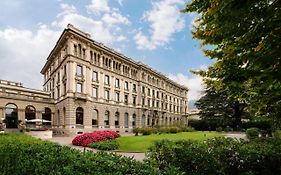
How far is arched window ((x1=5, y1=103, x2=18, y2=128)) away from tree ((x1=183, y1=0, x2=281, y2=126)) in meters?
40.0

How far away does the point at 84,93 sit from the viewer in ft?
134

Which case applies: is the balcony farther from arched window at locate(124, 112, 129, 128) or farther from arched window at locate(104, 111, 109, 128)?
arched window at locate(124, 112, 129, 128)

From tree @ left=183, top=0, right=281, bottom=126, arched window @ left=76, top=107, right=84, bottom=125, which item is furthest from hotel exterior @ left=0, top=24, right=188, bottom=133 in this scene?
tree @ left=183, top=0, right=281, bottom=126

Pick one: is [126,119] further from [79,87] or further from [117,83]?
[79,87]

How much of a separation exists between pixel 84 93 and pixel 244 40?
124 feet

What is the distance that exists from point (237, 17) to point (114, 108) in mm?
45087

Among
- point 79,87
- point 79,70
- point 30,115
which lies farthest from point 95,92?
point 30,115

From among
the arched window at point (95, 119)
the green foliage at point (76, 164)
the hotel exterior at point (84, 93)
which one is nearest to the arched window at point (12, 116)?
the hotel exterior at point (84, 93)

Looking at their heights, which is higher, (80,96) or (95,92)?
(95,92)

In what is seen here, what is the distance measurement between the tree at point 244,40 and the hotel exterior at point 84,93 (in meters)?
34.6

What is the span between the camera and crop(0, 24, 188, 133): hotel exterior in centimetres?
3897

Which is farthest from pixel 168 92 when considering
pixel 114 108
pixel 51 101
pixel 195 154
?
pixel 195 154

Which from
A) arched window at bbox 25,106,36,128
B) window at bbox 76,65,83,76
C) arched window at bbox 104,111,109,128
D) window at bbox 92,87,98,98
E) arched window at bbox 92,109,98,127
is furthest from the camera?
arched window at bbox 104,111,109,128

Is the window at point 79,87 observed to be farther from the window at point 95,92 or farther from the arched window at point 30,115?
the arched window at point 30,115
